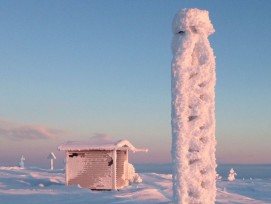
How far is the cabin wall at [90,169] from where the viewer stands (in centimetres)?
2684

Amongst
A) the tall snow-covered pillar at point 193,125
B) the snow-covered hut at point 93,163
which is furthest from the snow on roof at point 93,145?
the tall snow-covered pillar at point 193,125

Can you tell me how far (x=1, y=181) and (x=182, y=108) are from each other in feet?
76.5

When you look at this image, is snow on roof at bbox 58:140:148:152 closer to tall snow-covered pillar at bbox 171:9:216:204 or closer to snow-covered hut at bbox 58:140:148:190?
snow-covered hut at bbox 58:140:148:190

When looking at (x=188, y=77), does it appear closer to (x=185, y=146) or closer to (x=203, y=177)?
(x=185, y=146)

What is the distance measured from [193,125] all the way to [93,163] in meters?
19.8

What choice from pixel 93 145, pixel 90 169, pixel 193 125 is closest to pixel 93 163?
pixel 90 169

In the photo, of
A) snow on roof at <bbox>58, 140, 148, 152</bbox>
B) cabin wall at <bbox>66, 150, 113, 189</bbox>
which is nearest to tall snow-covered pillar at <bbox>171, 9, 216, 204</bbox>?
snow on roof at <bbox>58, 140, 148, 152</bbox>

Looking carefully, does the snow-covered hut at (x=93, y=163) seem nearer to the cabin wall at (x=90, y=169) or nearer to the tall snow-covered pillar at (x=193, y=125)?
the cabin wall at (x=90, y=169)

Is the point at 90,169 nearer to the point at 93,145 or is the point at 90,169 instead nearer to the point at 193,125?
the point at 93,145

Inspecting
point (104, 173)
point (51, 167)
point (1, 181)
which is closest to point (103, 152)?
point (104, 173)

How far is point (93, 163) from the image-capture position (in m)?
27.2

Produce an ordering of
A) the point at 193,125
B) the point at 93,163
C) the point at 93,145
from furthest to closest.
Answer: the point at 93,163
the point at 93,145
the point at 193,125

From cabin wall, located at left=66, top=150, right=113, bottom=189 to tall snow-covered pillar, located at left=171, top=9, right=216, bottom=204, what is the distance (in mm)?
18964

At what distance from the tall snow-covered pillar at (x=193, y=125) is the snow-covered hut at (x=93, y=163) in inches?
717
